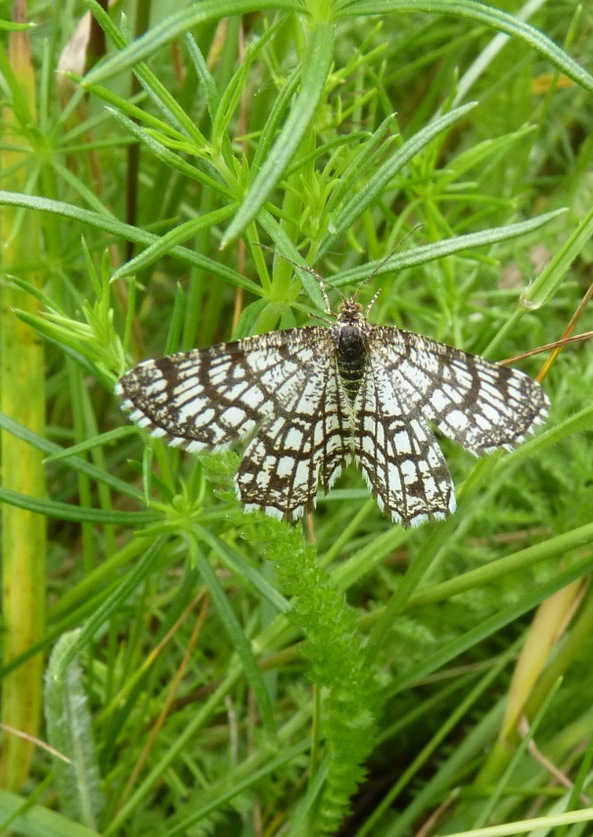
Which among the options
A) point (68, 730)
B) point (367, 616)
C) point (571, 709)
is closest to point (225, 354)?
point (367, 616)

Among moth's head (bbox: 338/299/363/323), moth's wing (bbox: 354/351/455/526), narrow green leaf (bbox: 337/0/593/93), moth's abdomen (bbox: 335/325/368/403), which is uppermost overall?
narrow green leaf (bbox: 337/0/593/93)

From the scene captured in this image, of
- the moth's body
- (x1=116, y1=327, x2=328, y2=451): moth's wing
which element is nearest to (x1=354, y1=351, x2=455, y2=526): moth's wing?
the moth's body

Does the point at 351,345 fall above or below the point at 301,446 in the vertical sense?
above

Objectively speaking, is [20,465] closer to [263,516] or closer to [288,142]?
[263,516]

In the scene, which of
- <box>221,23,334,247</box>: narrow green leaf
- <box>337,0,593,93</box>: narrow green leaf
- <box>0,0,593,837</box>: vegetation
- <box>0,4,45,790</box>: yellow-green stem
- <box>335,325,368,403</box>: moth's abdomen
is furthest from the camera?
<box>0,4,45,790</box>: yellow-green stem

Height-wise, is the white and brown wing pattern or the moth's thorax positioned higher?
the moth's thorax

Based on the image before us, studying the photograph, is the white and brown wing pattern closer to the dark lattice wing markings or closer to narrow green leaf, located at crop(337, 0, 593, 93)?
the dark lattice wing markings

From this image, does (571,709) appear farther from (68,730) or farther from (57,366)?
(57,366)

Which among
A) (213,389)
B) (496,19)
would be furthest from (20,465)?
(496,19)
